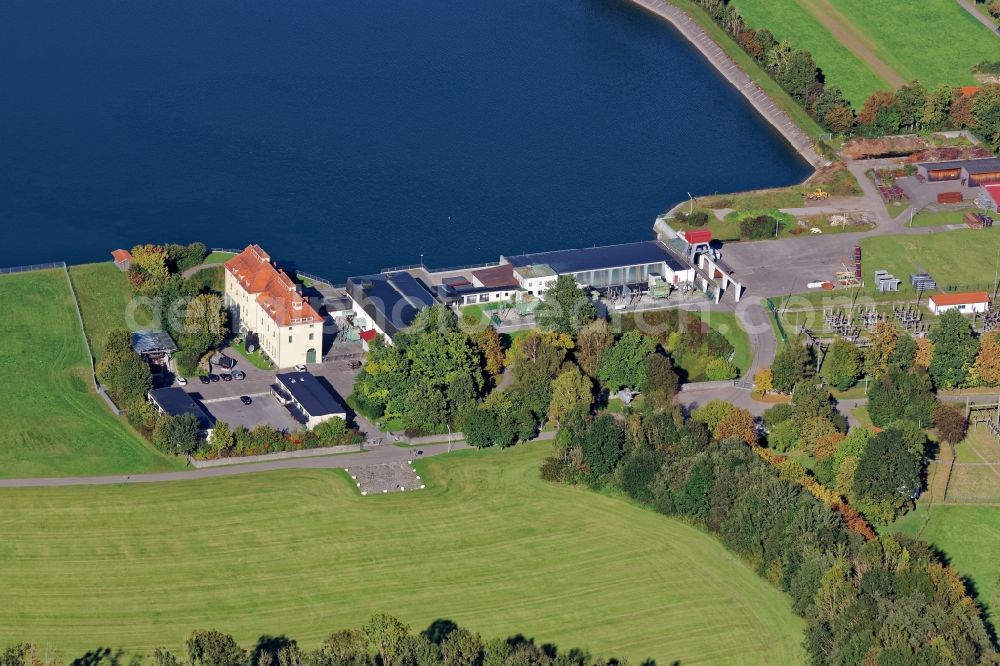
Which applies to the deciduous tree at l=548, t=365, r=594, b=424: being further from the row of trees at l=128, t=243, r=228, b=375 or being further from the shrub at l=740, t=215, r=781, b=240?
the shrub at l=740, t=215, r=781, b=240

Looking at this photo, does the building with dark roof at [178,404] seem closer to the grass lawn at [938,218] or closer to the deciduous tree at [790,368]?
the deciduous tree at [790,368]

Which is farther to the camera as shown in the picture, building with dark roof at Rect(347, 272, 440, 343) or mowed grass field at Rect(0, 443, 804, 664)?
building with dark roof at Rect(347, 272, 440, 343)

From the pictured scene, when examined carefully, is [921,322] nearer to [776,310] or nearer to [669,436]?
[776,310]

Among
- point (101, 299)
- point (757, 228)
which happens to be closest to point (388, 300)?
point (101, 299)

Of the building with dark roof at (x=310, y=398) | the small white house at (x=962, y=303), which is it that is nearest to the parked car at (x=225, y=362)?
the building with dark roof at (x=310, y=398)

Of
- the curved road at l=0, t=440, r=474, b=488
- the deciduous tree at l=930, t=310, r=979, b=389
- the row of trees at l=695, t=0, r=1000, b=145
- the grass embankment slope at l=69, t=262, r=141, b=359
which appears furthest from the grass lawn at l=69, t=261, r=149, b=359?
the row of trees at l=695, t=0, r=1000, b=145

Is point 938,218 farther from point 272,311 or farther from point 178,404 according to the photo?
point 178,404
